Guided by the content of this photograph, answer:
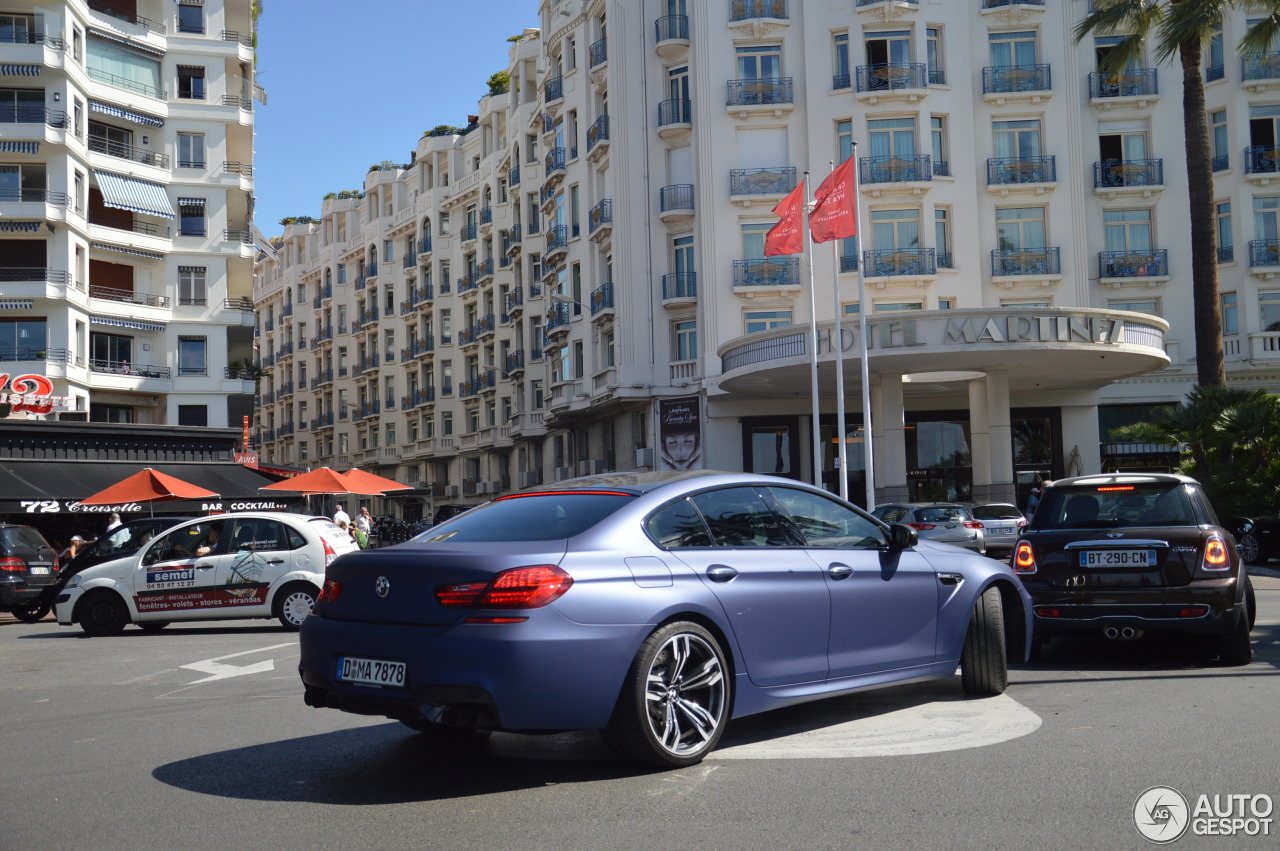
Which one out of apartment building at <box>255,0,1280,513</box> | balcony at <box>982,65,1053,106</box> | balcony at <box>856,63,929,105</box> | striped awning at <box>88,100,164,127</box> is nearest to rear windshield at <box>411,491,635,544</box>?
apartment building at <box>255,0,1280,513</box>

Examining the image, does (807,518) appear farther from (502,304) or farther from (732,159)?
(502,304)

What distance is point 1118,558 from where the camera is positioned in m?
9.70

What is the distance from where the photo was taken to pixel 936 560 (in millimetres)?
7793

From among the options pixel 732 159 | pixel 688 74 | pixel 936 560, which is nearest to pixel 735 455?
pixel 732 159

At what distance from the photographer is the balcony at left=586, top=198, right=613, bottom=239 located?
46125 mm

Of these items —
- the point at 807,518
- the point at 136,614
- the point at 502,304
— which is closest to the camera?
the point at 807,518

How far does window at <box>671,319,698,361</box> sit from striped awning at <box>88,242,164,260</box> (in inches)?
728

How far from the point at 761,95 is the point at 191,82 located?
20863 mm

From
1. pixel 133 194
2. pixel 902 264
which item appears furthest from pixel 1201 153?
pixel 133 194

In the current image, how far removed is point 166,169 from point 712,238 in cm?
1973

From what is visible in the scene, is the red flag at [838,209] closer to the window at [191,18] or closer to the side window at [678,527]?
the side window at [678,527]

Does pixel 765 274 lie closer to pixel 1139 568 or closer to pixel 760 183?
pixel 760 183

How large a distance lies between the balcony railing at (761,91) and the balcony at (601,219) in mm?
5987

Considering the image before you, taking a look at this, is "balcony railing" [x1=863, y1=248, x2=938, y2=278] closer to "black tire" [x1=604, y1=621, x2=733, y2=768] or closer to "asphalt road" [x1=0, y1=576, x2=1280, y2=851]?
"asphalt road" [x1=0, y1=576, x2=1280, y2=851]
